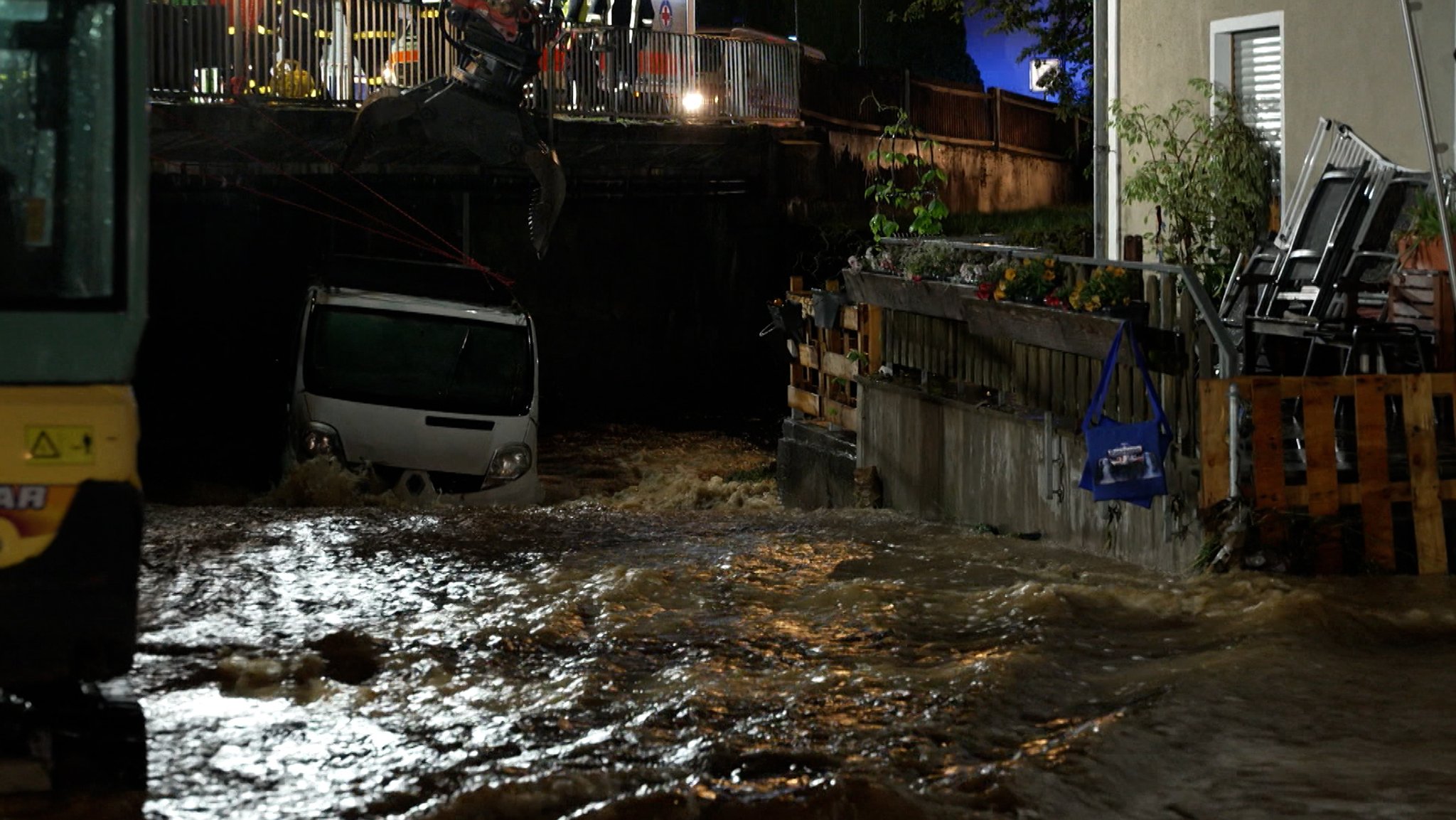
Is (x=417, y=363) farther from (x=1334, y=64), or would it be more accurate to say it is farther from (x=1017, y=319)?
(x=1334, y=64)

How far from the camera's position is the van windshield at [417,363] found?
48.9ft

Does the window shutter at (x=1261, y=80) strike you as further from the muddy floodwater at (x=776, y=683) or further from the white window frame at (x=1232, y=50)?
the muddy floodwater at (x=776, y=683)

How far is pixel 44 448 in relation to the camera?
224 inches

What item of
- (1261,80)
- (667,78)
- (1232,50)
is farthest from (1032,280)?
(667,78)

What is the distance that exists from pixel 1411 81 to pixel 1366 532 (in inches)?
181

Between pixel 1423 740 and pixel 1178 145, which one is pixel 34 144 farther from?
pixel 1178 145

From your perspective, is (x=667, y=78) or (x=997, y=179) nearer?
(x=667, y=78)

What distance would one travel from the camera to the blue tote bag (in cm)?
1010

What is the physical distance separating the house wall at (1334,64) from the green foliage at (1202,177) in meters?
0.27

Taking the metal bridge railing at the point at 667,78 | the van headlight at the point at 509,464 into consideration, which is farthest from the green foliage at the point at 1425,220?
the metal bridge railing at the point at 667,78

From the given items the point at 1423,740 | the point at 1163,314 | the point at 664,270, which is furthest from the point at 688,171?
the point at 1423,740

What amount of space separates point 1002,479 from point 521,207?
43.4 feet

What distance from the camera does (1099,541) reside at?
11.1 metres

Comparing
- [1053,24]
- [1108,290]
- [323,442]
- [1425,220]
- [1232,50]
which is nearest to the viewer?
[1108,290]
